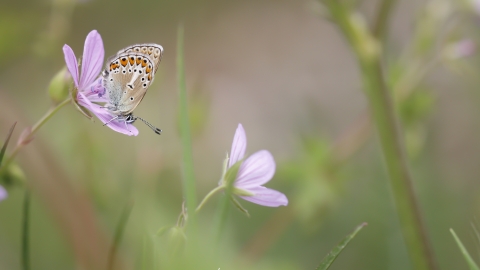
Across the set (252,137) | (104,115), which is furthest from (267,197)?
(252,137)

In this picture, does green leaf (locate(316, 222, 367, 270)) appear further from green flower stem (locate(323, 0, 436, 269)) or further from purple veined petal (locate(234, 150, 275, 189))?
green flower stem (locate(323, 0, 436, 269))

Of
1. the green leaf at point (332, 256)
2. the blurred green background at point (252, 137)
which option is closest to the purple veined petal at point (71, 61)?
the blurred green background at point (252, 137)

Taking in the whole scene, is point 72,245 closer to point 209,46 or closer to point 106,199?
point 106,199

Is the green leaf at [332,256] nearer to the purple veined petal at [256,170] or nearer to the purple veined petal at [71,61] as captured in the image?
the purple veined petal at [256,170]

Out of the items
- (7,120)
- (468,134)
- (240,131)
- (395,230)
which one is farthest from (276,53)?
(240,131)

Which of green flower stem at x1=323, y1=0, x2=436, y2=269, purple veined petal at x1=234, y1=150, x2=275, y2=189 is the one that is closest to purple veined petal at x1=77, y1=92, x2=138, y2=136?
purple veined petal at x1=234, y1=150, x2=275, y2=189

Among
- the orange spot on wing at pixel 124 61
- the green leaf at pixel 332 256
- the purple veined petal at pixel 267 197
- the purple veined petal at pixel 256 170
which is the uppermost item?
the orange spot on wing at pixel 124 61
